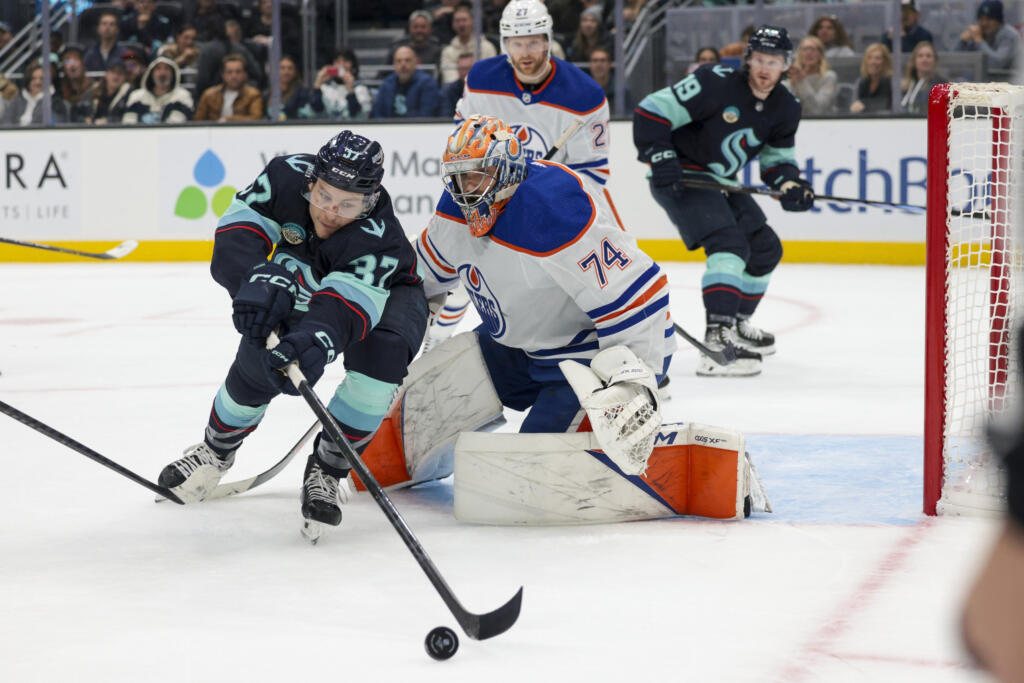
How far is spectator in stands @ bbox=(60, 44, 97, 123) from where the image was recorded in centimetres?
832

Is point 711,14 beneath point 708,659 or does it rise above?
above

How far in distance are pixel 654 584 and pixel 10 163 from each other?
7.21m

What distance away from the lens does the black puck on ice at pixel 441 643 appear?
1.65 meters

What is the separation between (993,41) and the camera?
721cm

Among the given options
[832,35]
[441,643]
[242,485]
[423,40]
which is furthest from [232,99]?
[441,643]

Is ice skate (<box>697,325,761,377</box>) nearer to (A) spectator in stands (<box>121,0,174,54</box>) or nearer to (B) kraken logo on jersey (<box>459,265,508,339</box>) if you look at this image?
(B) kraken logo on jersey (<box>459,265,508,339</box>)

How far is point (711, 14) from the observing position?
25.4 feet

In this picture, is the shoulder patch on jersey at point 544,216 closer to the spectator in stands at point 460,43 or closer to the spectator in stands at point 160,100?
the spectator in stands at point 460,43

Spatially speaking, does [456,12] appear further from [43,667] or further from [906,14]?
[43,667]

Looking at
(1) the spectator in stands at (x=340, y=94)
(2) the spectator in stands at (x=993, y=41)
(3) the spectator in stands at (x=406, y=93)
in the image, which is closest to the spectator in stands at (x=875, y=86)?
(2) the spectator in stands at (x=993, y=41)

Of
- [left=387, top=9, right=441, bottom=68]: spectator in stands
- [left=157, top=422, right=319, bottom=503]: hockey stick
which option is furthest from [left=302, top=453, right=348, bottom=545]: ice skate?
[left=387, top=9, right=441, bottom=68]: spectator in stands

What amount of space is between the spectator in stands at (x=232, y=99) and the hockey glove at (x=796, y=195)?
15.5ft

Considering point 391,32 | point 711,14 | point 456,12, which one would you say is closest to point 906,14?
point 711,14

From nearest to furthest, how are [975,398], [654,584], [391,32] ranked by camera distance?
[654,584], [975,398], [391,32]
